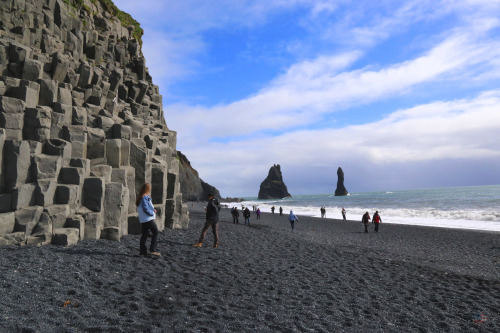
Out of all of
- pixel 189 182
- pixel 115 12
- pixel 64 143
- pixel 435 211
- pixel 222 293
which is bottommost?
pixel 222 293

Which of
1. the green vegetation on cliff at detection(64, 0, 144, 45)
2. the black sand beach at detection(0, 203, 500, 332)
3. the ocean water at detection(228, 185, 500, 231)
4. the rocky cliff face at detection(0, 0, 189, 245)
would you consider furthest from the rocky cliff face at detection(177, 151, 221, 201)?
the black sand beach at detection(0, 203, 500, 332)

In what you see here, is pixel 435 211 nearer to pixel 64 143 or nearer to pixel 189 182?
pixel 64 143

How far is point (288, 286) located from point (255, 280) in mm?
993

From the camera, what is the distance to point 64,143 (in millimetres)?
12352

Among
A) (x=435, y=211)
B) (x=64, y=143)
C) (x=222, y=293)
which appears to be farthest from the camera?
(x=435, y=211)

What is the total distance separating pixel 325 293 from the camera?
29.1 feet

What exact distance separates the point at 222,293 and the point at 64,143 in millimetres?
8664

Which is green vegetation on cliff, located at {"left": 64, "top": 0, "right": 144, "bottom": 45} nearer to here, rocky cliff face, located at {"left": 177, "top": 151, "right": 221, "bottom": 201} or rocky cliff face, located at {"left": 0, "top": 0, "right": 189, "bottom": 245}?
rocky cliff face, located at {"left": 0, "top": 0, "right": 189, "bottom": 245}

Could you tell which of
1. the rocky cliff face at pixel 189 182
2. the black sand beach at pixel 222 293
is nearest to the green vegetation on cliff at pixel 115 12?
the black sand beach at pixel 222 293

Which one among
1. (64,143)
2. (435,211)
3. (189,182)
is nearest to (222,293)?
(64,143)

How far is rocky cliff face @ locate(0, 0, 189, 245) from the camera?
35.8 feet

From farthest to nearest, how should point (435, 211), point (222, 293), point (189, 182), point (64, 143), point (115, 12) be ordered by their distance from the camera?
1. point (189, 182)
2. point (435, 211)
3. point (115, 12)
4. point (64, 143)
5. point (222, 293)

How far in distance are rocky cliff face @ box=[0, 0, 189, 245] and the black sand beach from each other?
43.9 inches

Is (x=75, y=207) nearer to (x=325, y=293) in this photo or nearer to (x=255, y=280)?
(x=255, y=280)
